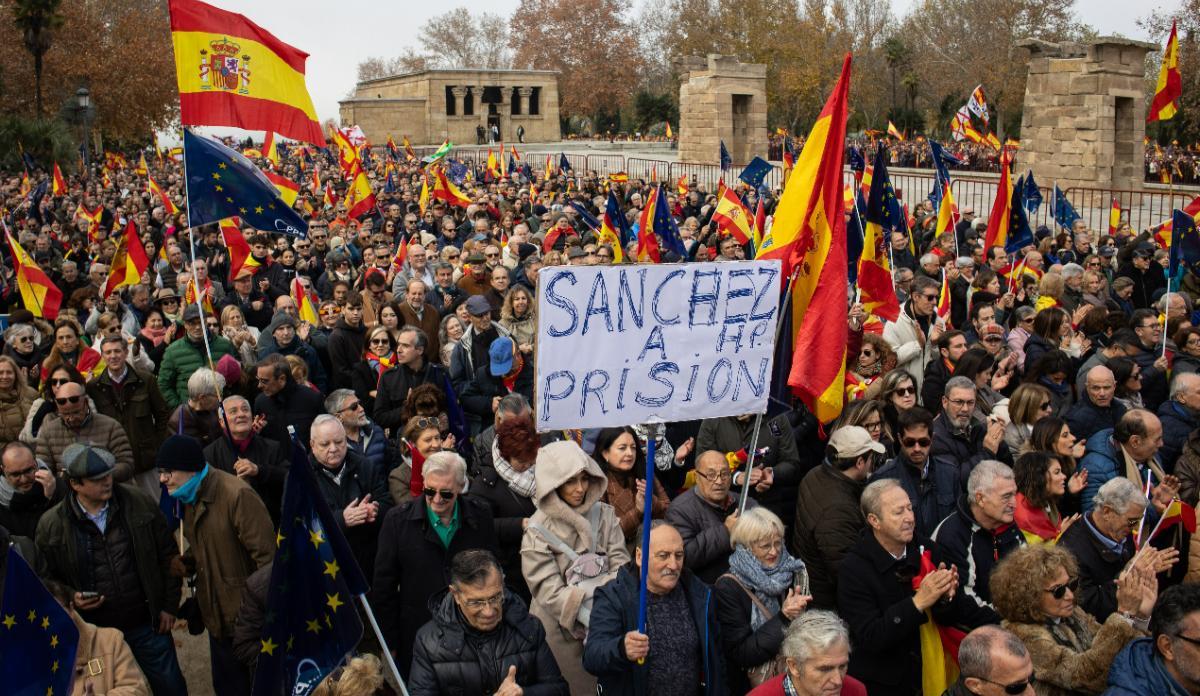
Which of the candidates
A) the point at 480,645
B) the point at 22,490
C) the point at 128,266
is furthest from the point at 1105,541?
the point at 128,266

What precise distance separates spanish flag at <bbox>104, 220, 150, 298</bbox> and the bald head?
900cm

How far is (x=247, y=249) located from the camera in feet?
38.7

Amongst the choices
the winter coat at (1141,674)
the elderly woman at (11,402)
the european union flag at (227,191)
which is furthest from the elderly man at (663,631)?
the elderly woman at (11,402)

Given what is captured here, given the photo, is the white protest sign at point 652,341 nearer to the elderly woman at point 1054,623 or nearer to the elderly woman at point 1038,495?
the elderly woman at point 1054,623

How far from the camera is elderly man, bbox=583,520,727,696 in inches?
152

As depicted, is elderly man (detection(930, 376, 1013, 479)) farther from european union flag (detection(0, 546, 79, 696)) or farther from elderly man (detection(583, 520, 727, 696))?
european union flag (detection(0, 546, 79, 696))

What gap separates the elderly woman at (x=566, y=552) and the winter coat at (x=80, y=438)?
3.02 metres

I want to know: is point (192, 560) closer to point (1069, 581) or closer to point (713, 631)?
point (713, 631)

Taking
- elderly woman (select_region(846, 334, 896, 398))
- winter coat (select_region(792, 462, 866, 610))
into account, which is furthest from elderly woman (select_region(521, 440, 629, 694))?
elderly woman (select_region(846, 334, 896, 398))

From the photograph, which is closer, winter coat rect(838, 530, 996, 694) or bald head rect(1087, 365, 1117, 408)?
winter coat rect(838, 530, 996, 694)

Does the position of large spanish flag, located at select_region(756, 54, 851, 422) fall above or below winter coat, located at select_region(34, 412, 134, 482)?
above

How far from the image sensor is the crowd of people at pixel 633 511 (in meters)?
3.82

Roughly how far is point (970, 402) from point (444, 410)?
3.00 meters

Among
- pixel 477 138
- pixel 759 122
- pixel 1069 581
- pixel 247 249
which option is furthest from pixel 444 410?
pixel 477 138
